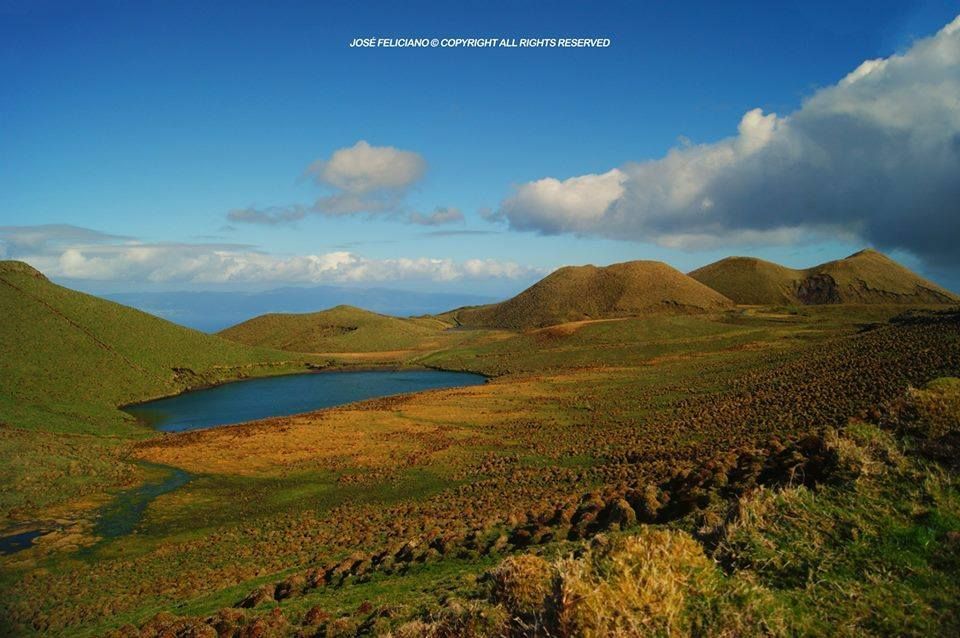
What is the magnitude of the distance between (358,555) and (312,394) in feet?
200

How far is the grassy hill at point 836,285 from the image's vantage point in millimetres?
173250

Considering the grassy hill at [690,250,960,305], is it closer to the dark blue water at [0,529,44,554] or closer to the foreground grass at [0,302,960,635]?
the foreground grass at [0,302,960,635]

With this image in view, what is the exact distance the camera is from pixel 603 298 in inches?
5989

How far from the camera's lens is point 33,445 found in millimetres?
36188

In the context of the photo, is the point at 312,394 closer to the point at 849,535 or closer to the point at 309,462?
the point at 309,462

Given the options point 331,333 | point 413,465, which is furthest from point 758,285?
point 413,465

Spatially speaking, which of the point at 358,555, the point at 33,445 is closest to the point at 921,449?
the point at 358,555

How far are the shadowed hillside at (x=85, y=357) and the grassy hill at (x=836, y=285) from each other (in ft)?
521

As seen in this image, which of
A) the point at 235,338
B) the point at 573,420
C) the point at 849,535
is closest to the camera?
the point at 849,535

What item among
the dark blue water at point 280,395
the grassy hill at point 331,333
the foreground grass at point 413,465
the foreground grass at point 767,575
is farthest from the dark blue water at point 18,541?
the grassy hill at point 331,333

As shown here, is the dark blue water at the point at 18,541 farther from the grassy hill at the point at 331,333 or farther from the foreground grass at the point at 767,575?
the grassy hill at the point at 331,333

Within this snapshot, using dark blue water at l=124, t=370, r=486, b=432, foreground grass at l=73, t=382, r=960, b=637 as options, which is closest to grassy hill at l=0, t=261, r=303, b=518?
dark blue water at l=124, t=370, r=486, b=432

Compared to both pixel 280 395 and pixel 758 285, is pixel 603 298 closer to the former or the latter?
pixel 758 285

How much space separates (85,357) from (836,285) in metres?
207
